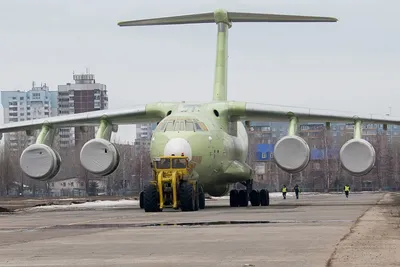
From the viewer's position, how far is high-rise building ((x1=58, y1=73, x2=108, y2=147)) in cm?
17462

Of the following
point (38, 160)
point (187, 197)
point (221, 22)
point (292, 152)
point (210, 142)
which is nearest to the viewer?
point (187, 197)

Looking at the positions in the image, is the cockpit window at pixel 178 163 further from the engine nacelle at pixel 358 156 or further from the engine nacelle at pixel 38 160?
the engine nacelle at pixel 358 156

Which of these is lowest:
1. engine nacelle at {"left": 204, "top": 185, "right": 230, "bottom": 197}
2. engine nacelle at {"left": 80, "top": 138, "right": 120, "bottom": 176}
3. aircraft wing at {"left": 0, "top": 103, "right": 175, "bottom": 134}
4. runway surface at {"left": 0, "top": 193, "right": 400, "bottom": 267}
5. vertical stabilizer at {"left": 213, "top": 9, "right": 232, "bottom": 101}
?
runway surface at {"left": 0, "top": 193, "right": 400, "bottom": 267}

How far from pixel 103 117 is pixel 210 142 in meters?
4.65

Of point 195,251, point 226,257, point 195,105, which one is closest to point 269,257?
point 226,257

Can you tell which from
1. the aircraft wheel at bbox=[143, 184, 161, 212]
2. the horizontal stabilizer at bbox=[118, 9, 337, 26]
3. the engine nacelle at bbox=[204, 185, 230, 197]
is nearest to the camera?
the aircraft wheel at bbox=[143, 184, 161, 212]

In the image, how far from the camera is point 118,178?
10206cm

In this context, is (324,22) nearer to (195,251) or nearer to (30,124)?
(30,124)

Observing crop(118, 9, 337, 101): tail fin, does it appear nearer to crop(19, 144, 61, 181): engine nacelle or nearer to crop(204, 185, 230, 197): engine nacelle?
crop(204, 185, 230, 197): engine nacelle

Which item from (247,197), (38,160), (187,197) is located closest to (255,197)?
(247,197)

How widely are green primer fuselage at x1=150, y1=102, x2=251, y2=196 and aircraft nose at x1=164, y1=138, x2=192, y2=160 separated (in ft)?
0.33

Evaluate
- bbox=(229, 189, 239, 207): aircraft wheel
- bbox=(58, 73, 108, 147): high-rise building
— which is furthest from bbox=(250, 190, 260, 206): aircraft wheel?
bbox=(58, 73, 108, 147): high-rise building

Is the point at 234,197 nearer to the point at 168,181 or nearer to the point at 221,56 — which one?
the point at 221,56

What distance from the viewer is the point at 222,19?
3950cm
